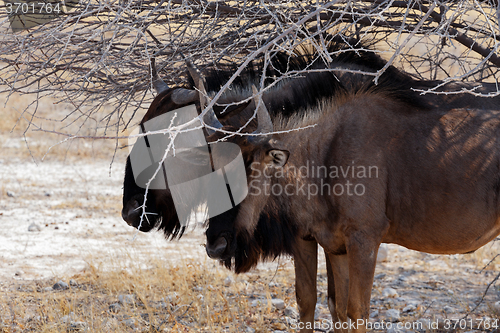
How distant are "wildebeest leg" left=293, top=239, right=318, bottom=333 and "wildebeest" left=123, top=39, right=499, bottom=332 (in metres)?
0.19

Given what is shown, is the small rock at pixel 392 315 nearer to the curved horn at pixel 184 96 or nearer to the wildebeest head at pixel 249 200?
the wildebeest head at pixel 249 200

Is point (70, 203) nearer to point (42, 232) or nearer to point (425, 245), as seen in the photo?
point (42, 232)

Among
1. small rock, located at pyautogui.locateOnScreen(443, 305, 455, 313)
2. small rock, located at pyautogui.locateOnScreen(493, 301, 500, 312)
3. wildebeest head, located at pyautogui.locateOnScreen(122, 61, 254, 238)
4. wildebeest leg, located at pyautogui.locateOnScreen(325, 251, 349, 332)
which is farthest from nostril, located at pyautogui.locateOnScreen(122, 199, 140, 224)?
small rock, located at pyautogui.locateOnScreen(493, 301, 500, 312)

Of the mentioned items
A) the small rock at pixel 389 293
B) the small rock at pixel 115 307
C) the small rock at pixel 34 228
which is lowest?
the small rock at pixel 34 228

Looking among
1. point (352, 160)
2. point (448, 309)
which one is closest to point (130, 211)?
point (352, 160)

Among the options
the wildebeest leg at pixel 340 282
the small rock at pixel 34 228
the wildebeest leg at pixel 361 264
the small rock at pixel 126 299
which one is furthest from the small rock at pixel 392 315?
the small rock at pixel 34 228

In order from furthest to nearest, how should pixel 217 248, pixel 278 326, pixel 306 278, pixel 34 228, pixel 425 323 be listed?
pixel 34 228 < pixel 278 326 < pixel 425 323 < pixel 306 278 < pixel 217 248

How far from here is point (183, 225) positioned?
3.93 meters

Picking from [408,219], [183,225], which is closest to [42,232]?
[183,225]

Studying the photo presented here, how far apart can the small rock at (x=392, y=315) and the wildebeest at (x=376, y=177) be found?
3.24 ft

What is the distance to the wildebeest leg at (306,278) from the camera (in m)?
3.66

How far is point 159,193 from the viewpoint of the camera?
3736 mm

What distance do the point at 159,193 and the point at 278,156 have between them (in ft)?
3.75

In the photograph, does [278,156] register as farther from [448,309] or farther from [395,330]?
[448,309]
